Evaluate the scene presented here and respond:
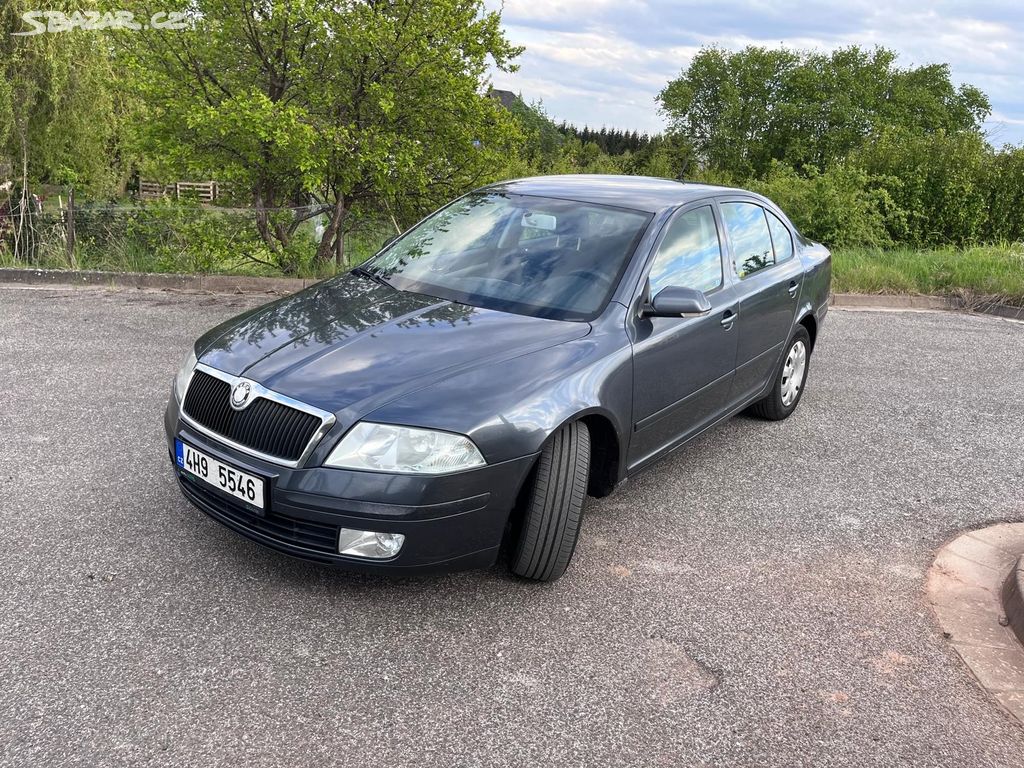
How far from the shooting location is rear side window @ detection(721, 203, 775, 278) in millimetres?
4703

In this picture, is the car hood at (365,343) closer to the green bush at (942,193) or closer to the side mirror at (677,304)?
the side mirror at (677,304)

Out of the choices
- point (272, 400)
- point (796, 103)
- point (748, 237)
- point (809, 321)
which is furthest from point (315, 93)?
point (796, 103)

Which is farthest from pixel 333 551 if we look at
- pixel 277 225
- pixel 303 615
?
pixel 277 225

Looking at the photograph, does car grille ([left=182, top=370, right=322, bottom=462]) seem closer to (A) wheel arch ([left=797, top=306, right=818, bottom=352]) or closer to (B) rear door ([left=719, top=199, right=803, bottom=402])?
(B) rear door ([left=719, top=199, right=803, bottom=402])

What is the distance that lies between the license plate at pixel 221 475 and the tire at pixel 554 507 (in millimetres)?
999

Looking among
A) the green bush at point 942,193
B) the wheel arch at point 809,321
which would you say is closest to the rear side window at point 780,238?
the wheel arch at point 809,321

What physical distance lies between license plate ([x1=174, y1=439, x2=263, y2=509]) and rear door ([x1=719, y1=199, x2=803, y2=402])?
2.68 meters

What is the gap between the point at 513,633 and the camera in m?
3.03

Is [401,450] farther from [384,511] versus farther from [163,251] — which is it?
[163,251]

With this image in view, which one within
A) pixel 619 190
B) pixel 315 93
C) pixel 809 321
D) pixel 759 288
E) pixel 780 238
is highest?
pixel 315 93

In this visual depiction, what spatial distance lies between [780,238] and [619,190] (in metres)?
1.42

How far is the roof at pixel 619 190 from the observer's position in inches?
169

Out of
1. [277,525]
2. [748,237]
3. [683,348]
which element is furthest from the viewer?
[748,237]

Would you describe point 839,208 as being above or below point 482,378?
above
